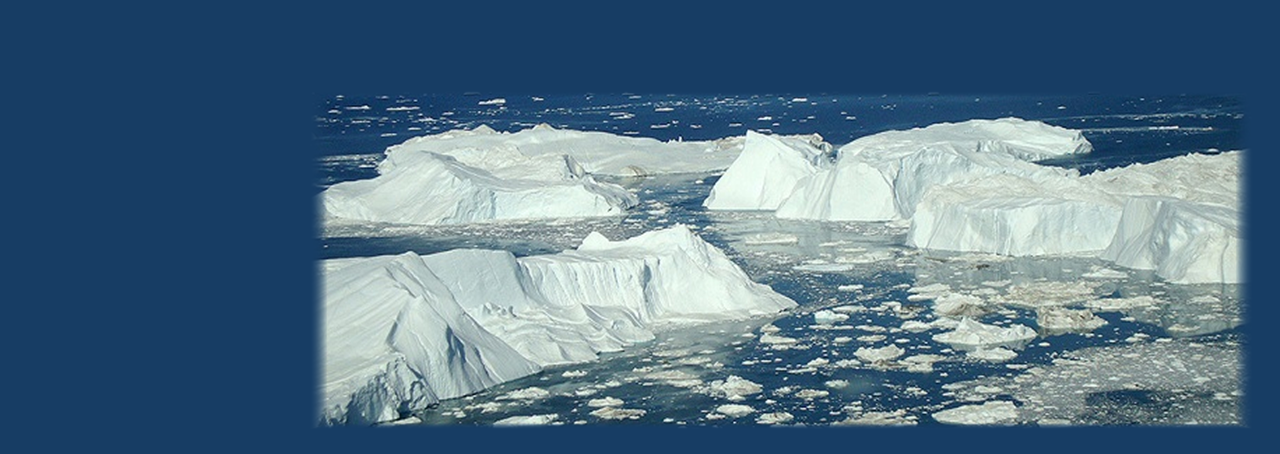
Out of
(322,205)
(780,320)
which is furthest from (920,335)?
(322,205)

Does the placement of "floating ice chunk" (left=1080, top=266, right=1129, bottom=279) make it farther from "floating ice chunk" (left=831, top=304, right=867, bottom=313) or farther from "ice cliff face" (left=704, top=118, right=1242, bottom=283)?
"floating ice chunk" (left=831, top=304, right=867, bottom=313)

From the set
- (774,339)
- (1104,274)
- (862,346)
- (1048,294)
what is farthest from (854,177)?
(862,346)

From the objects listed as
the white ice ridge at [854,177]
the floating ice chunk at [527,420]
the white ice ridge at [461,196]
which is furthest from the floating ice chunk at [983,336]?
the white ice ridge at [461,196]

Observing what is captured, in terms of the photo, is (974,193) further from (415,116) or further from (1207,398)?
(415,116)

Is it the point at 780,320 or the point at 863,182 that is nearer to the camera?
the point at 780,320

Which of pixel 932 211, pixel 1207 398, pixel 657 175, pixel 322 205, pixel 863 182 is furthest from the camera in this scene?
pixel 657 175
